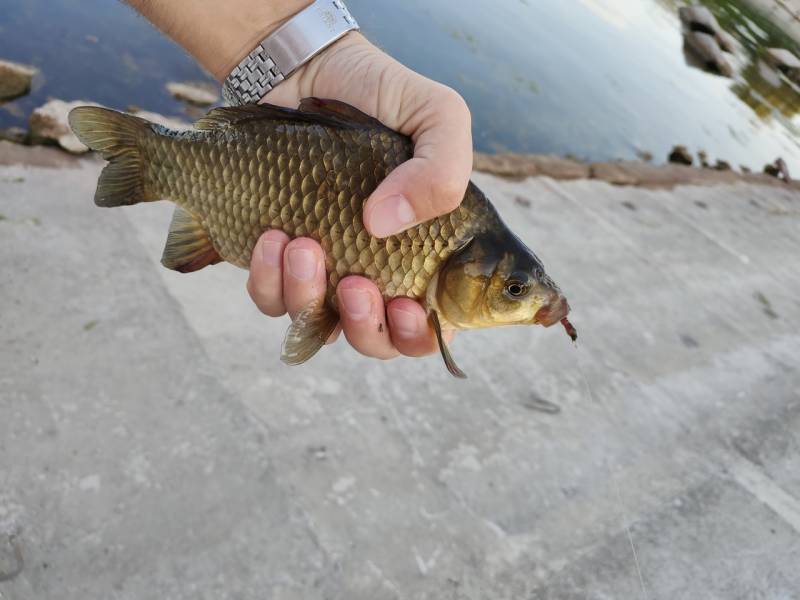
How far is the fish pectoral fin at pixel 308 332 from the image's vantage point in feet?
5.74

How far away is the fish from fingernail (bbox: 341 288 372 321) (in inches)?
1.7

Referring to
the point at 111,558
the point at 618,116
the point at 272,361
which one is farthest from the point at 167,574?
the point at 618,116

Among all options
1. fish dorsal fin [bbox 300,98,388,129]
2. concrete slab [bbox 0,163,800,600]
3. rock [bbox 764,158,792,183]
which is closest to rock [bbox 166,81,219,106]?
concrete slab [bbox 0,163,800,600]

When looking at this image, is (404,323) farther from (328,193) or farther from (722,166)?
(722,166)

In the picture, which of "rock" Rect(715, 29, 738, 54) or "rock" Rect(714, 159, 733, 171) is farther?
"rock" Rect(715, 29, 738, 54)

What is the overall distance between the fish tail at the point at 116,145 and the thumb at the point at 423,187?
0.75 metres

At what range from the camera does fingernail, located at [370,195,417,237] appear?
157 centimetres

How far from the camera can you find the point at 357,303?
1749 millimetres

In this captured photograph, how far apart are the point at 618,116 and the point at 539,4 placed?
5.68m

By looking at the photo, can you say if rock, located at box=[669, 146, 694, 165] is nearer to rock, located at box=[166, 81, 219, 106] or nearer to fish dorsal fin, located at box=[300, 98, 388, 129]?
rock, located at box=[166, 81, 219, 106]

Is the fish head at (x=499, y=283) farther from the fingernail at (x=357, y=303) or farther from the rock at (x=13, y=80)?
the rock at (x=13, y=80)

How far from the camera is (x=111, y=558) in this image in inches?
85.5

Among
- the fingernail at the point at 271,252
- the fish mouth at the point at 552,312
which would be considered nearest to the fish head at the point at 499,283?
the fish mouth at the point at 552,312

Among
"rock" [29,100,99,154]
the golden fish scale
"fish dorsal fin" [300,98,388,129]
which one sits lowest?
"rock" [29,100,99,154]
